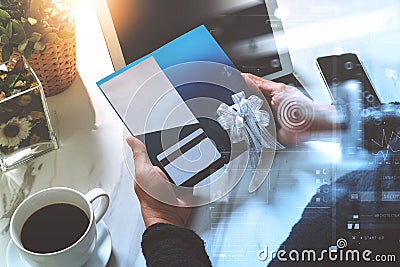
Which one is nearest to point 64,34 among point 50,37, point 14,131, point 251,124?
point 50,37

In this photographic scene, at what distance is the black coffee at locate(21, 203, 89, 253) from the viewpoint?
733mm

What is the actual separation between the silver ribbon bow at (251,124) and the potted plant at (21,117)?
21cm

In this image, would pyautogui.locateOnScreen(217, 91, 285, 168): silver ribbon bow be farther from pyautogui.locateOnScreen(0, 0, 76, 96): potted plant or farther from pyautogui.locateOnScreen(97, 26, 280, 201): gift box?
pyautogui.locateOnScreen(0, 0, 76, 96): potted plant

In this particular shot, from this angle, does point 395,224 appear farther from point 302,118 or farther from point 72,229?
point 72,229

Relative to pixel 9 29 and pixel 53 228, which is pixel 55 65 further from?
pixel 53 228

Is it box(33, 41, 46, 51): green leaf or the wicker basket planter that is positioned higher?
box(33, 41, 46, 51): green leaf

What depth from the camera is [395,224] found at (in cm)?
75

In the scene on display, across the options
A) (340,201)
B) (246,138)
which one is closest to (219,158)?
(246,138)

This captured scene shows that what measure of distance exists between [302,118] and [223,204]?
0.42 feet

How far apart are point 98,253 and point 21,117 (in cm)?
18

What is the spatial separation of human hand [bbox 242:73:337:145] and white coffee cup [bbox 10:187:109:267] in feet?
0.67

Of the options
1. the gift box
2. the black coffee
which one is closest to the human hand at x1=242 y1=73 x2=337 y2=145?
the gift box

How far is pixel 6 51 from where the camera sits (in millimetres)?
782

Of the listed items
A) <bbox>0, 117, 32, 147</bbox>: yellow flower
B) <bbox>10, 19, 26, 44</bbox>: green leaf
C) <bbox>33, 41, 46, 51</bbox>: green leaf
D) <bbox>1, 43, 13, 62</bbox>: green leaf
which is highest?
<bbox>10, 19, 26, 44</bbox>: green leaf
